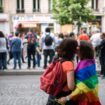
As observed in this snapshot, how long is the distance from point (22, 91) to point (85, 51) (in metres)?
9.04

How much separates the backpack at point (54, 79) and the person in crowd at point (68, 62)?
4cm

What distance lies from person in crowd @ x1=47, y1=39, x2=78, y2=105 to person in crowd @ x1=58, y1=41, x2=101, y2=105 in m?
0.07

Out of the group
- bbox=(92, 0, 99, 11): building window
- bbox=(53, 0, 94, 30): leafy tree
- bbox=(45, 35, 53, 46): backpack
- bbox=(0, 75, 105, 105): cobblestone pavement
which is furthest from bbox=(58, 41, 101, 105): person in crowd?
bbox=(92, 0, 99, 11): building window

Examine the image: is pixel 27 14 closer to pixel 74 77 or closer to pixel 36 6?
pixel 36 6

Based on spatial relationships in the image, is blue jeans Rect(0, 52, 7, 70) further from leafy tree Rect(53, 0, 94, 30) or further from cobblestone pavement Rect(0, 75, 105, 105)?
leafy tree Rect(53, 0, 94, 30)

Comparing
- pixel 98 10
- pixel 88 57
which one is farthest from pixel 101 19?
pixel 88 57

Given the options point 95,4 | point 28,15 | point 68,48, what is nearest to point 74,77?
point 68,48

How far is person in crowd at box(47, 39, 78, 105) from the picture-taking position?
572cm

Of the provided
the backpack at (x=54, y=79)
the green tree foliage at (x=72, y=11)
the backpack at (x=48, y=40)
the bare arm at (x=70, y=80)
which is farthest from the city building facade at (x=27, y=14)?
the bare arm at (x=70, y=80)

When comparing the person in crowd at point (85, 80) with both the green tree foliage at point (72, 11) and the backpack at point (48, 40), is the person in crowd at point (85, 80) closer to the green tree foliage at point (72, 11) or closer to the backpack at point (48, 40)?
the backpack at point (48, 40)

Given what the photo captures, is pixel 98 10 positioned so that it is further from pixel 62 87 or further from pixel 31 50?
pixel 62 87

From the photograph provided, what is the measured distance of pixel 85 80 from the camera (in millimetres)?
5758

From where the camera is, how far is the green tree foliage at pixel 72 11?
52.2 m

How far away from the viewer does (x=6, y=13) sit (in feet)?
189
